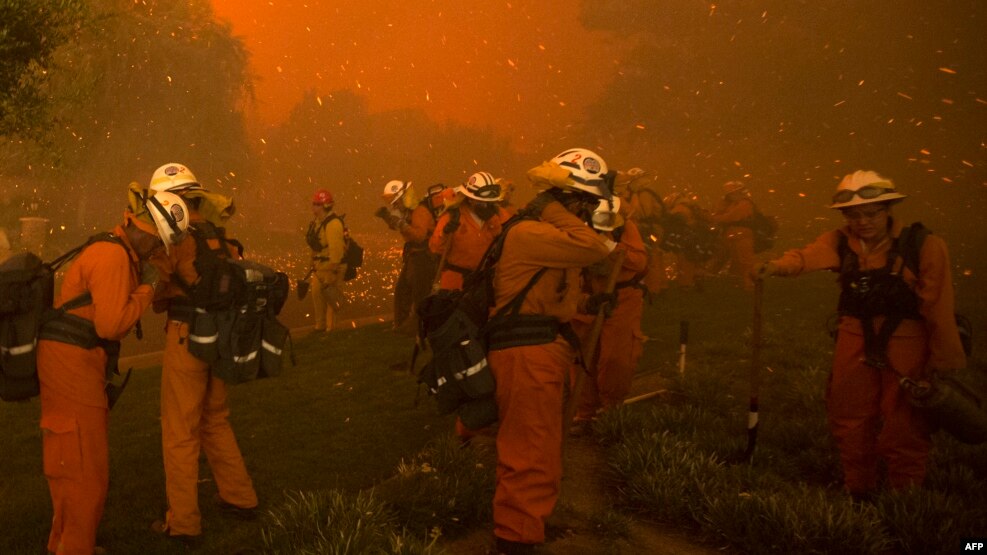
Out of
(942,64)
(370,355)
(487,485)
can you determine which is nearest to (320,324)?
(370,355)

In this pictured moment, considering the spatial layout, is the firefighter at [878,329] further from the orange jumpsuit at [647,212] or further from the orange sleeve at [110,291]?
the orange jumpsuit at [647,212]

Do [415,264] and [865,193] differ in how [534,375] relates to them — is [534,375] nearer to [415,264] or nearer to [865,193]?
[865,193]

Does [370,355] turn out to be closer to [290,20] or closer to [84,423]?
[84,423]

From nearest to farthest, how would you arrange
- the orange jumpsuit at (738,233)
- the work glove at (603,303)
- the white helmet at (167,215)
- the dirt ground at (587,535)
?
the white helmet at (167,215), the dirt ground at (587,535), the work glove at (603,303), the orange jumpsuit at (738,233)

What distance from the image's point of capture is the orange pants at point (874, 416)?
5238 mm

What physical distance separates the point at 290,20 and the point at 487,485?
74.0 meters

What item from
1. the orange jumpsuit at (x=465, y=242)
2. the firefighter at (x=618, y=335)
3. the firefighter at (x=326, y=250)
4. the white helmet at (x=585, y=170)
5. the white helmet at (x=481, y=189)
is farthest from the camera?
the firefighter at (x=326, y=250)

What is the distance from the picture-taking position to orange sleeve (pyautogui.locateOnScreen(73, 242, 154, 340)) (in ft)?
13.6

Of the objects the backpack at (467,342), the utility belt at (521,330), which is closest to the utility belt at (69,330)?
the backpack at (467,342)

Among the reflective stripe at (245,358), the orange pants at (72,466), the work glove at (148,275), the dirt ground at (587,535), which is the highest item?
the work glove at (148,275)

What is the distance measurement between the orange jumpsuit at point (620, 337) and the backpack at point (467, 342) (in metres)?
2.28

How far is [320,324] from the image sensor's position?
12875 mm

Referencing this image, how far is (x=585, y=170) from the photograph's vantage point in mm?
4715

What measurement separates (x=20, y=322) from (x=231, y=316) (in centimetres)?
111
